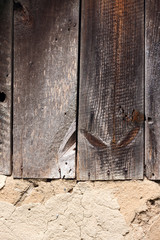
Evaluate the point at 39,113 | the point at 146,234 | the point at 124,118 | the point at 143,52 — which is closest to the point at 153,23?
the point at 143,52

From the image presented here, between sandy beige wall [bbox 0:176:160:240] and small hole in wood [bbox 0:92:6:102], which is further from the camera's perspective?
small hole in wood [bbox 0:92:6:102]

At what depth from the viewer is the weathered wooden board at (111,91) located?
5.58ft

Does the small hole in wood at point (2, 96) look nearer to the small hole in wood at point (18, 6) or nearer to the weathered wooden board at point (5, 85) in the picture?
the weathered wooden board at point (5, 85)

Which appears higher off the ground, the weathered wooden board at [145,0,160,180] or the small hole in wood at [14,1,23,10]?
the small hole in wood at [14,1,23,10]

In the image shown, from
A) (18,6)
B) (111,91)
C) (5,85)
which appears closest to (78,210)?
(111,91)

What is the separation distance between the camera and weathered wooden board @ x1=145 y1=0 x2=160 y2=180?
168cm

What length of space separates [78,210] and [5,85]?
2.18ft

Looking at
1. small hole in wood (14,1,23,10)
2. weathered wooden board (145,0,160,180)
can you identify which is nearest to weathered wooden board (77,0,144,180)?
weathered wooden board (145,0,160,180)

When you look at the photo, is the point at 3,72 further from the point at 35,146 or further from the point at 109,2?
the point at 109,2

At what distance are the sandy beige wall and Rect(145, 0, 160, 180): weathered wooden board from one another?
11cm

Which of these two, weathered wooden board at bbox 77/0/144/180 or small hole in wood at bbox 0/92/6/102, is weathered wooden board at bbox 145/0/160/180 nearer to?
weathered wooden board at bbox 77/0/144/180

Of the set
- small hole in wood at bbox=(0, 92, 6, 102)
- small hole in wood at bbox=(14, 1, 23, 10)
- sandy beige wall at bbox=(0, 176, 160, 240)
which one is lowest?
sandy beige wall at bbox=(0, 176, 160, 240)

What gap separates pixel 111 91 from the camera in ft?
5.65

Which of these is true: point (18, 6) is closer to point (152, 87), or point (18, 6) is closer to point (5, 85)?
point (5, 85)
